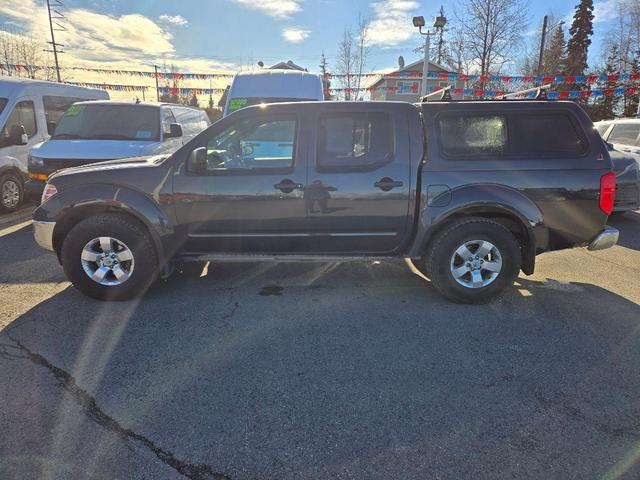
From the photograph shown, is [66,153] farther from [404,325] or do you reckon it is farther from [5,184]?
[404,325]

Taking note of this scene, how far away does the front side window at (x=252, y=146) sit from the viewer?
4.04 metres

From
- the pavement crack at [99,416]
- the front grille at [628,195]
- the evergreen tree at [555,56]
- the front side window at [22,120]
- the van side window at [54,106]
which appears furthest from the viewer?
the evergreen tree at [555,56]

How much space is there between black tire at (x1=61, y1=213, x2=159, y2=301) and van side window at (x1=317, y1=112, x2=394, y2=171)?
1.90m

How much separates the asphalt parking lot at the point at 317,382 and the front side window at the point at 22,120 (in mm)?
4759

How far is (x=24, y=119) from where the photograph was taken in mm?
8453

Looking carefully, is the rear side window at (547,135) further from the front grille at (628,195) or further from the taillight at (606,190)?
the front grille at (628,195)

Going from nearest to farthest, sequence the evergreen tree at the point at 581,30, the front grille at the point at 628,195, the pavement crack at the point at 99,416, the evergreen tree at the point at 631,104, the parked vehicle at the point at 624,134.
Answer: the pavement crack at the point at 99,416, the front grille at the point at 628,195, the parked vehicle at the point at 624,134, the evergreen tree at the point at 631,104, the evergreen tree at the point at 581,30

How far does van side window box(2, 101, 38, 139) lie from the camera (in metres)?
7.99

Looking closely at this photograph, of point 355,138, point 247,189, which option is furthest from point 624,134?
point 247,189

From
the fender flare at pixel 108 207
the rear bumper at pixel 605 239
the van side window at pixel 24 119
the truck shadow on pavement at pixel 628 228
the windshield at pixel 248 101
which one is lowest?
the truck shadow on pavement at pixel 628 228

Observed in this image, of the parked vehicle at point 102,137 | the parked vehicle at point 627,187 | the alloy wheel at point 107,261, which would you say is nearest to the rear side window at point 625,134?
the parked vehicle at point 627,187

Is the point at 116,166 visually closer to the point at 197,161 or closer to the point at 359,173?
the point at 197,161

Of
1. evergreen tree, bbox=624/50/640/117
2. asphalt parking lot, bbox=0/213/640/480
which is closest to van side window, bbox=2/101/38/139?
asphalt parking lot, bbox=0/213/640/480

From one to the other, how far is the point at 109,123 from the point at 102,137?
0.37 metres
